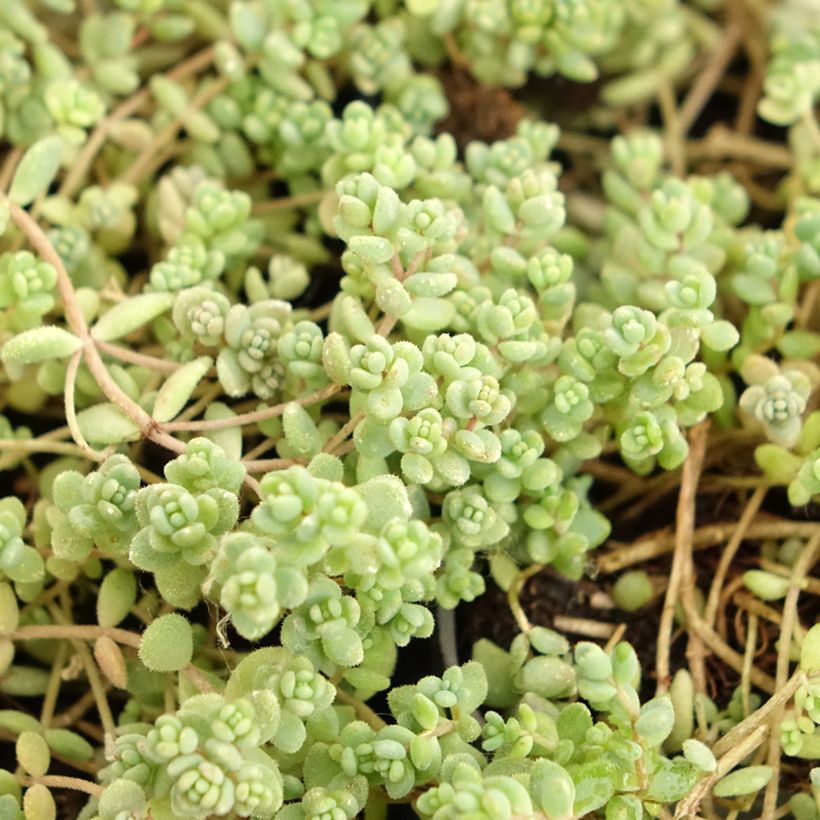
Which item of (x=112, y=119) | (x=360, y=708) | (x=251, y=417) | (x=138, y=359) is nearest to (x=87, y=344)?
(x=138, y=359)

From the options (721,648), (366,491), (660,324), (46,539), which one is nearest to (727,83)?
(660,324)

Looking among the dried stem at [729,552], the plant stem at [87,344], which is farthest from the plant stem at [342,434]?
the dried stem at [729,552]

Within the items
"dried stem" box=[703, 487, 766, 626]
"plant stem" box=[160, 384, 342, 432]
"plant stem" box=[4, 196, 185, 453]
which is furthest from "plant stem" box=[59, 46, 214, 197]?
"dried stem" box=[703, 487, 766, 626]

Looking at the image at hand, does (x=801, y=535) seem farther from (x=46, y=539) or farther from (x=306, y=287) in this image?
(x=46, y=539)

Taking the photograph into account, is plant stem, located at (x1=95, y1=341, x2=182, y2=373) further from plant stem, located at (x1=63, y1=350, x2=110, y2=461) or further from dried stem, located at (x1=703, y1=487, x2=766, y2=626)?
dried stem, located at (x1=703, y1=487, x2=766, y2=626)

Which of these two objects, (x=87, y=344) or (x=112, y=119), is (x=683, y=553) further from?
(x=112, y=119)

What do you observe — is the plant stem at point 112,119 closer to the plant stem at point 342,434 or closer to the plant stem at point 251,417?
the plant stem at point 251,417

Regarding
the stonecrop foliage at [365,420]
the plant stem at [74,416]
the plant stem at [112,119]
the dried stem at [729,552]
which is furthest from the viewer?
the plant stem at [112,119]

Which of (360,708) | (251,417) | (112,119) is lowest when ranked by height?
(360,708)
